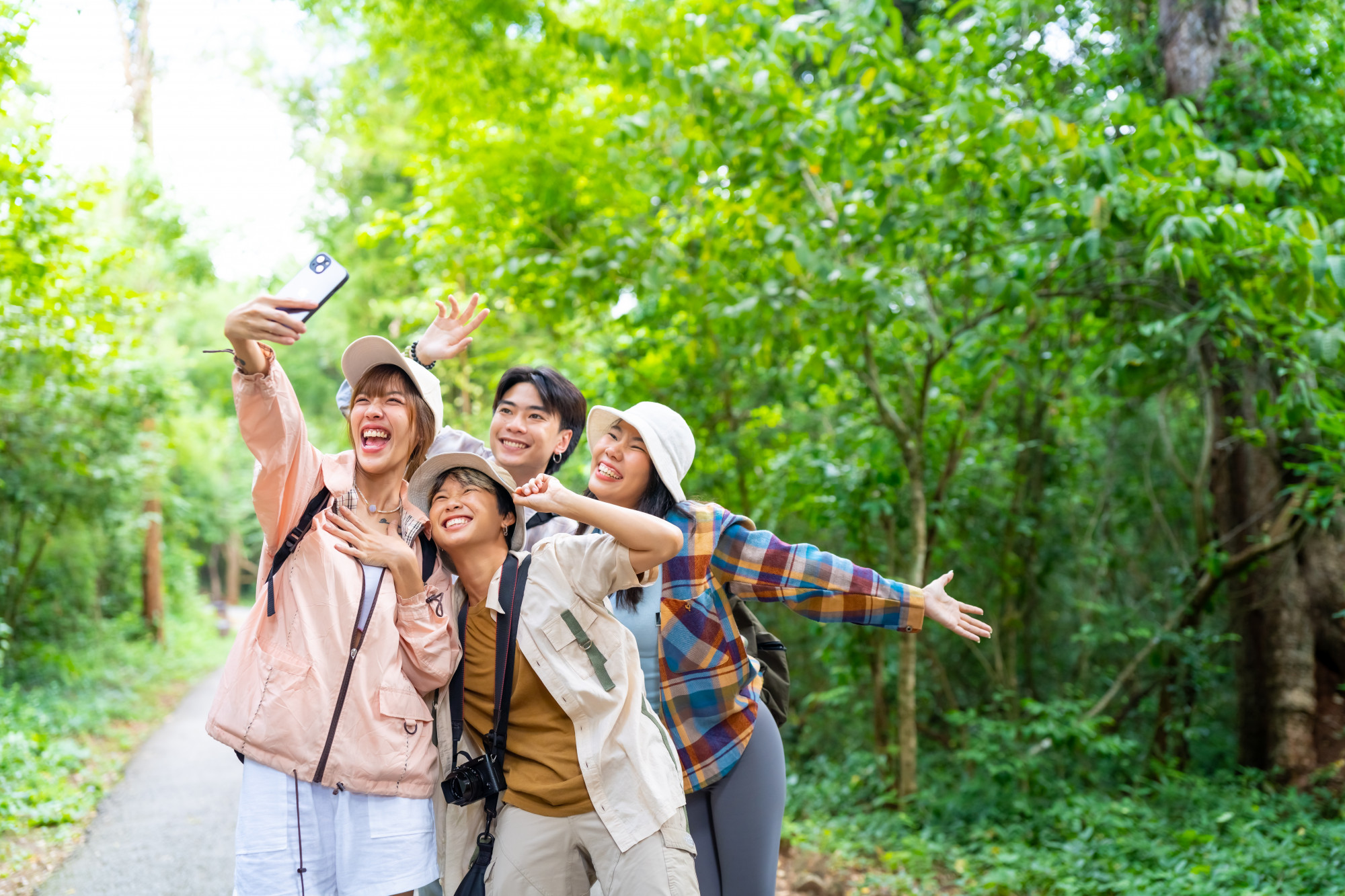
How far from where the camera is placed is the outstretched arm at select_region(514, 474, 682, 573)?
2.28 meters

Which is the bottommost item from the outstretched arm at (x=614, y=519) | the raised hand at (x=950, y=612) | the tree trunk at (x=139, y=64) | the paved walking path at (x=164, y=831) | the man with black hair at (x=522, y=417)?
the paved walking path at (x=164, y=831)

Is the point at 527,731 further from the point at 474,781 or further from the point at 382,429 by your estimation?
the point at 382,429

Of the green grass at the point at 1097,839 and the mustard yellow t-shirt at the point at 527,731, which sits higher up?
the mustard yellow t-shirt at the point at 527,731

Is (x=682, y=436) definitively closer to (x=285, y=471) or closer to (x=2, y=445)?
(x=285, y=471)

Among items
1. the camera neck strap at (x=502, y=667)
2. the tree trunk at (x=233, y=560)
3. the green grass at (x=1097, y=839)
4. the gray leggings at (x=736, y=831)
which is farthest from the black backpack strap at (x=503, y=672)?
the tree trunk at (x=233, y=560)

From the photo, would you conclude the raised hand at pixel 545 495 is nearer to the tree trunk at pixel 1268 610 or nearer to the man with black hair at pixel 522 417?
the man with black hair at pixel 522 417

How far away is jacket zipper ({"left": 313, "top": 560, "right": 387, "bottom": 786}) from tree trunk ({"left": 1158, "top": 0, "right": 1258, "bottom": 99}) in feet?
21.4

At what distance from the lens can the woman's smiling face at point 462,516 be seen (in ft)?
8.42

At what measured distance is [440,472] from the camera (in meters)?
2.66

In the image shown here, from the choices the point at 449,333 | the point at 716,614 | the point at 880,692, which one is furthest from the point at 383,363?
the point at 880,692

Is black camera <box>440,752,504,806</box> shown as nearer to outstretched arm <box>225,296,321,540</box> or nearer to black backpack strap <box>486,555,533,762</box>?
black backpack strap <box>486,555,533,762</box>

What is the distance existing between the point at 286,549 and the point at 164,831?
548 centimetres

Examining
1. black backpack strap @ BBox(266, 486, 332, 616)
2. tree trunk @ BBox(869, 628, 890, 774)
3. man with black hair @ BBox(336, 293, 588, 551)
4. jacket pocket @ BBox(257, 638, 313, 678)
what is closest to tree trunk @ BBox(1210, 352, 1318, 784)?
tree trunk @ BBox(869, 628, 890, 774)

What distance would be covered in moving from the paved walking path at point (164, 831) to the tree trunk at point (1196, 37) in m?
7.84
